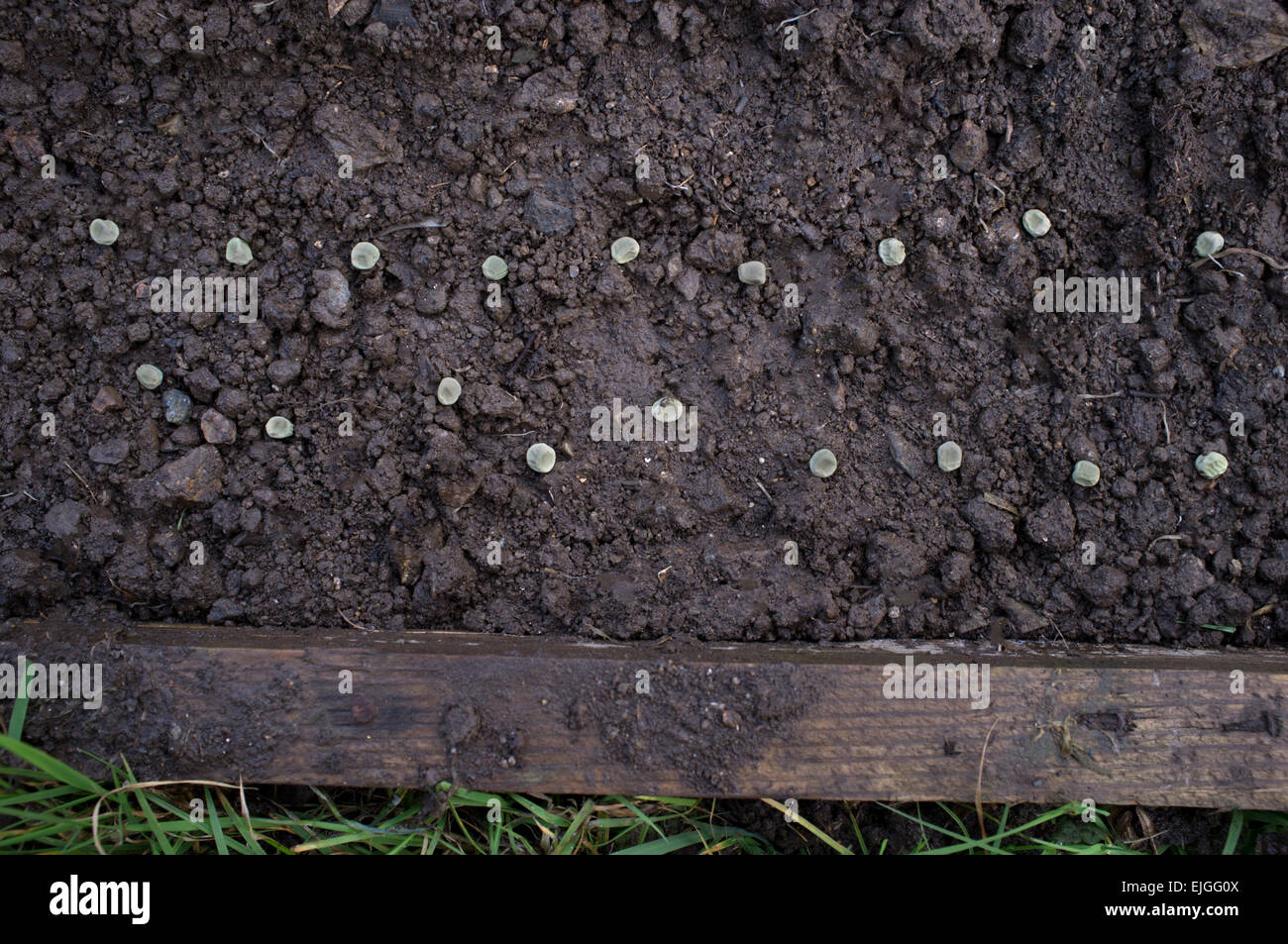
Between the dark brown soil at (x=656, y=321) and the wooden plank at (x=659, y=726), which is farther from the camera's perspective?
the dark brown soil at (x=656, y=321)

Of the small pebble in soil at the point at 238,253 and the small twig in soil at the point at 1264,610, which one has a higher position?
the small pebble in soil at the point at 238,253

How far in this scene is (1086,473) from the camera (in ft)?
10.5

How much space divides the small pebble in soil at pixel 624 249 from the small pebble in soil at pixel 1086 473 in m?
1.95

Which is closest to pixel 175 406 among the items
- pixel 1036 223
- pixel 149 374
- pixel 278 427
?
pixel 149 374

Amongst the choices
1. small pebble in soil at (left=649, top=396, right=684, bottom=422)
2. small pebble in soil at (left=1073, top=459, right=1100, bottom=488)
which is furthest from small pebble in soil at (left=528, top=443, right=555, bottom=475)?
small pebble in soil at (left=1073, top=459, right=1100, bottom=488)

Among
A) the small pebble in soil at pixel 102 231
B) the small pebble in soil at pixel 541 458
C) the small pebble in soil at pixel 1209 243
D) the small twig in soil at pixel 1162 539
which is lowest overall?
the small twig in soil at pixel 1162 539

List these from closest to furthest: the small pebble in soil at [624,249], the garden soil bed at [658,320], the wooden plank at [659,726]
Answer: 1. the wooden plank at [659,726]
2. the garden soil bed at [658,320]
3. the small pebble in soil at [624,249]

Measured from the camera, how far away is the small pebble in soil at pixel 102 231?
320cm

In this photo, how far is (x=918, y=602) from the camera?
3.22 m

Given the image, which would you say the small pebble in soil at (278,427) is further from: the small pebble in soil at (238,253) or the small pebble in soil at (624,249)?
the small pebble in soil at (624,249)

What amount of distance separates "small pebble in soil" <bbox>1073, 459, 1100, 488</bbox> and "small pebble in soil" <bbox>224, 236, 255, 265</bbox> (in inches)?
A: 133

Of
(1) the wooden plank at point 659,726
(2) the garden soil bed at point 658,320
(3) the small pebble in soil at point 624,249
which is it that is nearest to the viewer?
(1) the wooden plank at point 659,726

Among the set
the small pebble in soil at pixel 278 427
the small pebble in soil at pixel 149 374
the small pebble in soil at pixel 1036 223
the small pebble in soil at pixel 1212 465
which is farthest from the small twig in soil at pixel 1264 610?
the small pebble in soil at pixel 149 374

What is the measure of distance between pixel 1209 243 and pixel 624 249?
2315 mm
